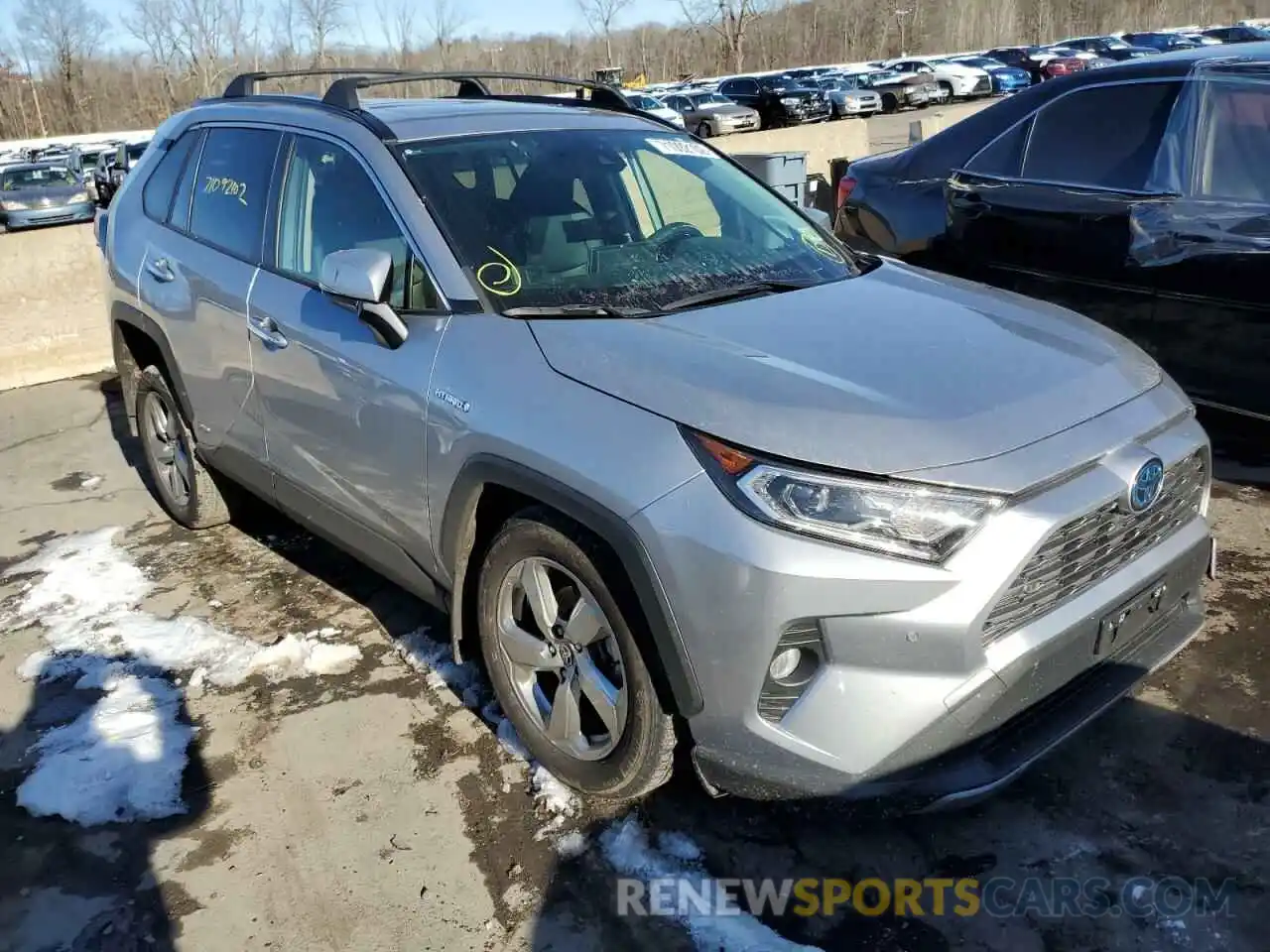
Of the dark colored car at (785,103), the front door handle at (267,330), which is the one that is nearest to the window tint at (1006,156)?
the front door handle at (267,330)

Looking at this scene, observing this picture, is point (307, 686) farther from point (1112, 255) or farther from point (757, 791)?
point (1112, 255)

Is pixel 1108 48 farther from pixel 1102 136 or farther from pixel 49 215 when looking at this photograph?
pixel 1102 136

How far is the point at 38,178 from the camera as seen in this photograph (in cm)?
1989

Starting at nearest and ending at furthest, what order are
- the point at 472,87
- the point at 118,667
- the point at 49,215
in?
the point at 118,667
the point at 472,87
the point at 49,215

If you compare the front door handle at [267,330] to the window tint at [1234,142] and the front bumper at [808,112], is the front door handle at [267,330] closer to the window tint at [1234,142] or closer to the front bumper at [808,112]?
the window tint at [1234,142]

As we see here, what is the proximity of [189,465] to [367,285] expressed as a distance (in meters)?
2.37

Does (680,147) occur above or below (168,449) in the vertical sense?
above

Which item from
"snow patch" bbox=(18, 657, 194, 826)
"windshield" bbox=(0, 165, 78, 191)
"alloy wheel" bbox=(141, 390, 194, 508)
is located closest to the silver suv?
"snow patch" bbox=(18, 657, 194, 826)

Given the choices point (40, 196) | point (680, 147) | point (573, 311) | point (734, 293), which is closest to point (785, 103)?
point (40, 196)

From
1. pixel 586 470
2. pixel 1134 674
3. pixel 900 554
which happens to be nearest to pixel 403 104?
pixel 586 470

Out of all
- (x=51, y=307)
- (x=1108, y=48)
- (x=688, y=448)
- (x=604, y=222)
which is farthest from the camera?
(x=1108, y=48)

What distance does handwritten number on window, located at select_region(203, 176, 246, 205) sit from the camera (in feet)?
13.0

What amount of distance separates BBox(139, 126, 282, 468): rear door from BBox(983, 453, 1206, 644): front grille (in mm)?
2725

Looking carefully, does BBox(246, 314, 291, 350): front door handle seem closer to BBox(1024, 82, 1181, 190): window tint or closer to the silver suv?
the silver suv
